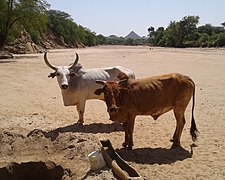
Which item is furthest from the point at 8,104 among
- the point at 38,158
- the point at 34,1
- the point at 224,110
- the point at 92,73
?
the point at 34,1

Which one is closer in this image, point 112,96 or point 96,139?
point 112,96

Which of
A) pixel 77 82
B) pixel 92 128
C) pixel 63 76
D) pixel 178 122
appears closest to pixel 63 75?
pixel 63 76

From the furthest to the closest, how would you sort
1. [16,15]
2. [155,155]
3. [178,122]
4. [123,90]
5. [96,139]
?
[16,15]
[178,122]
[96,139]
[155,155]
[123,90]

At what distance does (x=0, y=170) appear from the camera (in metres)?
8.00

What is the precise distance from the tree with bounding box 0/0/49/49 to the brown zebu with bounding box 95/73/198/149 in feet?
114

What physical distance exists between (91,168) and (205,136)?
13.1ft

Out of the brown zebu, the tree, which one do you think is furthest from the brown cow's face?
the tree

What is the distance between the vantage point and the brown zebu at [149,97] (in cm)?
794

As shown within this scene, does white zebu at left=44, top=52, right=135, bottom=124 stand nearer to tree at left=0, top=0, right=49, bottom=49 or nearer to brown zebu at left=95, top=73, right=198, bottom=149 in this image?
brown zebu at left=95, top=73, right=198, bottom=149

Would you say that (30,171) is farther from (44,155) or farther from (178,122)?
(178,122)

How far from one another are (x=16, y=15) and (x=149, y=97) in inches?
1411

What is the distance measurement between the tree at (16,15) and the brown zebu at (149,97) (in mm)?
34606

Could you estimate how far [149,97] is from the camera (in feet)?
26.9

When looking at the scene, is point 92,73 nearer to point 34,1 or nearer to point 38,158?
point 38,158
